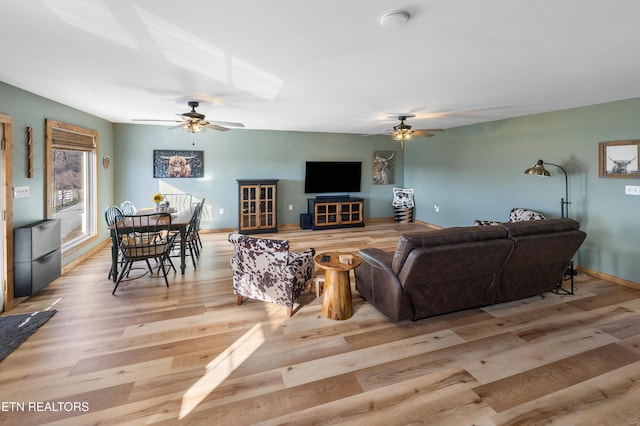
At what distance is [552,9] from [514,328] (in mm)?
2549

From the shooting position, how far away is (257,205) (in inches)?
264

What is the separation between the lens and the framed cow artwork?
6.26 m

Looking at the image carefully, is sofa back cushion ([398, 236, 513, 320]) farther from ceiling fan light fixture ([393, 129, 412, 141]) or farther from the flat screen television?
the flat screen television

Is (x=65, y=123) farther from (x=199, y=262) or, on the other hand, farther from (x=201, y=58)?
(x=201, y=58)

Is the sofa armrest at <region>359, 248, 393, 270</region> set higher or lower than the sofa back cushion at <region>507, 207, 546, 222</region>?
lower

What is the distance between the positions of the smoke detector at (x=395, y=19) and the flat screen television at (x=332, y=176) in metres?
5.41

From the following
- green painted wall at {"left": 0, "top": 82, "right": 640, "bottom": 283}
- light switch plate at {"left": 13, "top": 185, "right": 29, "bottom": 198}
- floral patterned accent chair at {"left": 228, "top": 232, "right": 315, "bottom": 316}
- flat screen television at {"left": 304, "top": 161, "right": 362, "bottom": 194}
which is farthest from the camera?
flat screen television at {"left": 304, "top": 161, "right": 362, "bottom": 194}

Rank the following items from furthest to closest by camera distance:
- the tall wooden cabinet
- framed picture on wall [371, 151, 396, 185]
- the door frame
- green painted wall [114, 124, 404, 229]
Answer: framed picture on wall [371, 151, 396, 185] → the tall wooden cabinet → green painted wall [114, 124, 404, 229] → the door frame

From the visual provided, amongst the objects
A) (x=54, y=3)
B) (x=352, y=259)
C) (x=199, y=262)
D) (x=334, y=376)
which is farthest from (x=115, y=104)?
(x=334, y=376)

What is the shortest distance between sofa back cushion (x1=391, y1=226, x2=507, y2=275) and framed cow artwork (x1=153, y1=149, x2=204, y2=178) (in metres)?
5.26

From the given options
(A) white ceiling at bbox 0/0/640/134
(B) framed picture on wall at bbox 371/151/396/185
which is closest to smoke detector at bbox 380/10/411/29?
(A) white ceiling at bbox 0/0/640/134

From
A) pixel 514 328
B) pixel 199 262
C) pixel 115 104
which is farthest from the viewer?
pixel 199 262

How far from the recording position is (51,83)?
3174 mm

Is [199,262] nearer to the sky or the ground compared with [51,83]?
nearer to the ground
